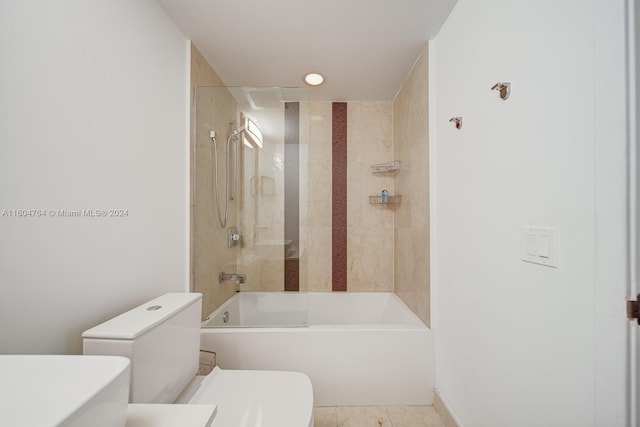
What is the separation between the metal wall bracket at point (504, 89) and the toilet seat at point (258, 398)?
4.68 feet

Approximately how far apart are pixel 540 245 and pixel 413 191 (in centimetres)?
124

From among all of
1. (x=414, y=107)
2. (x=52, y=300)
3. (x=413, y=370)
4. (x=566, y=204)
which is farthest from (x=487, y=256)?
(x=52, y=300)

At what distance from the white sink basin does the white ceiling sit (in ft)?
5.50

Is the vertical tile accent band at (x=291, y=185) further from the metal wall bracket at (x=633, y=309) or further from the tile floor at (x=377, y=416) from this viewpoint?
the metal wall bracket at (x=633, y=309)

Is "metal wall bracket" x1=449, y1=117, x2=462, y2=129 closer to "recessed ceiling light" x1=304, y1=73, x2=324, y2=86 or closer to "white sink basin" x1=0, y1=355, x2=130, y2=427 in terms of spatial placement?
"recessed ceiling light" x1=304, y1=73, x2=324, y2=86

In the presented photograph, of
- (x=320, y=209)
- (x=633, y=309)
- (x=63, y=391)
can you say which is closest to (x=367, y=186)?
(x=320, y=209)

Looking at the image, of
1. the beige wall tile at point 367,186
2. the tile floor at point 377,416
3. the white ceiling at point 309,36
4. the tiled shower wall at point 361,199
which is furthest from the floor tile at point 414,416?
the white ceiling at point 309,36

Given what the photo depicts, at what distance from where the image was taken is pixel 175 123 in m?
1.65

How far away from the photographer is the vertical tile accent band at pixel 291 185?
1974 mm

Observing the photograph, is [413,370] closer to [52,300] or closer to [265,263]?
[265,263]

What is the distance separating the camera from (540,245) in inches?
35.3

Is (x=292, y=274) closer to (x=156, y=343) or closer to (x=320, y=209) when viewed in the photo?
(x=320, y=209)

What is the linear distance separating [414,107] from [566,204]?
4.87 ft

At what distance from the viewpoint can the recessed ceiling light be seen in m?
2.19
